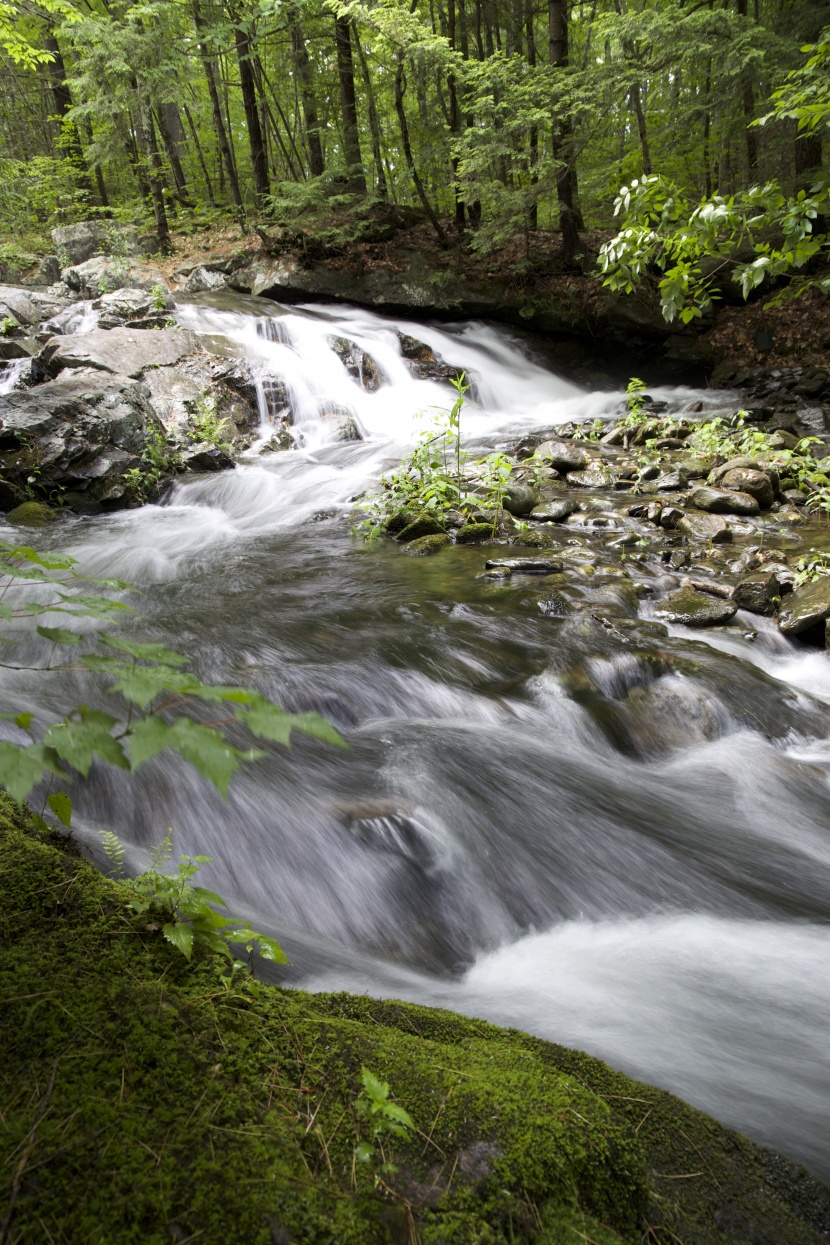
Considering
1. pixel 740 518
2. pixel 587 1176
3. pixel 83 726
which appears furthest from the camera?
pixel 740 518

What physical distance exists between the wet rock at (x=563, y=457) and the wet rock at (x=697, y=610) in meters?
3.77

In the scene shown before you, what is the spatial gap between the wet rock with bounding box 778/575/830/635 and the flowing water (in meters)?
0.14

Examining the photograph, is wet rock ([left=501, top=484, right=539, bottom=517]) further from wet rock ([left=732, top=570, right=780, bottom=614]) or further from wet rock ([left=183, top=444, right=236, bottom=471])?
wet rock ([left=183, top=444, right=236, bottom=471])

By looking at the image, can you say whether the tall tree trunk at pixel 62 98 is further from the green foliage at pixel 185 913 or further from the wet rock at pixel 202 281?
the green foliage at pixel 185 913

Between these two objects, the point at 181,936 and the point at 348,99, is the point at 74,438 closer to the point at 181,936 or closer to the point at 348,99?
the point at 181,936

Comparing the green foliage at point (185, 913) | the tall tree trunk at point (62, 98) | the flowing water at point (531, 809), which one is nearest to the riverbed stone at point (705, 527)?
the flowing water at point (531, 809)

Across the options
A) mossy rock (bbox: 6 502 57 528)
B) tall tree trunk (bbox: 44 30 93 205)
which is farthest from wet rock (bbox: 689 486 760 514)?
tall tree trunk (bbox: 44 30 93 205)

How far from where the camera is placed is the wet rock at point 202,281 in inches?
562

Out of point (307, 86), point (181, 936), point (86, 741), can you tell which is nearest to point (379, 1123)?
point (181, 936)

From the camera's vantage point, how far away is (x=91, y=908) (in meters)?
1.60

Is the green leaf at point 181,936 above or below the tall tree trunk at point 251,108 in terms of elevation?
below

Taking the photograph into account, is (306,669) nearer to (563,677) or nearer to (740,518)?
(563,677)

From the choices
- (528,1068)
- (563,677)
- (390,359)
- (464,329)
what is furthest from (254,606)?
(464,329)

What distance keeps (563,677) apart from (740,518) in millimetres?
4044
